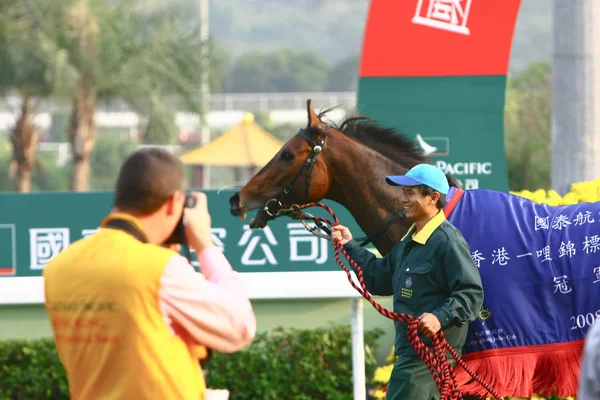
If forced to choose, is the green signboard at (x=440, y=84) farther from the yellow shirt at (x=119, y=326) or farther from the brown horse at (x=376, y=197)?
the yellow shirt at (x=119, y=326)

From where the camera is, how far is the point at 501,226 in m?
3.90

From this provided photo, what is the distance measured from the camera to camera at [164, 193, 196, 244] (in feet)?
7.64

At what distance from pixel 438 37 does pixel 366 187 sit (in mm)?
2222

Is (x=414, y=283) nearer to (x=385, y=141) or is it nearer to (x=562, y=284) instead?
(x=562, y=284)

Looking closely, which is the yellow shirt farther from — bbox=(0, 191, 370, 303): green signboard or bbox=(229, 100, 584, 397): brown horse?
bbox=(0, 191, 370, 303): green signboard

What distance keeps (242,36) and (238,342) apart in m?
171

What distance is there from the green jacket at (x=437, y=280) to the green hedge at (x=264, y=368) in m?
1.66

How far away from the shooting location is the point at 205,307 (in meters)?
2.17

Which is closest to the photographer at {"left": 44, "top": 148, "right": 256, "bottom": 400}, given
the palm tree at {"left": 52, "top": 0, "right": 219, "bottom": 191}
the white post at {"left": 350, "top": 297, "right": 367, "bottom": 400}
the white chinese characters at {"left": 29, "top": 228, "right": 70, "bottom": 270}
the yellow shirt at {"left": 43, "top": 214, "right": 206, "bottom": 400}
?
the yellow shirt at {"left": 43, "top": 214, "right": 206, "bottom": 400}

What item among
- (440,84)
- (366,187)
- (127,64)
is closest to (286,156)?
(366,187)

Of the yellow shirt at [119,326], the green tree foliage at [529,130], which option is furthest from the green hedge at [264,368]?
the green tree foliage at [529,130]

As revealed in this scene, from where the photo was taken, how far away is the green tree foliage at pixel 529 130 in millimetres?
21469

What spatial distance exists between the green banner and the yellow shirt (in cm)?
365

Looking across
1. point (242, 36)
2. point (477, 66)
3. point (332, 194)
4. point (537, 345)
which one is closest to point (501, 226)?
point (537, 345)
